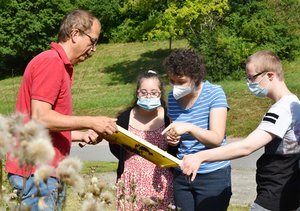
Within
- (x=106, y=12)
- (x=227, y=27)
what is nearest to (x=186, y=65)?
(x=227, y=27)

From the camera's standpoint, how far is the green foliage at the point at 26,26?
43.7 meters

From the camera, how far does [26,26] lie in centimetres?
4422

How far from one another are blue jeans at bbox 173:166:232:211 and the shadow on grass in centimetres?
3131

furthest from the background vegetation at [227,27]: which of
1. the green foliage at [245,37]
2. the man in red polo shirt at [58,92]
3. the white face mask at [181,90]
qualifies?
the man in red polo shirt at [58,92]

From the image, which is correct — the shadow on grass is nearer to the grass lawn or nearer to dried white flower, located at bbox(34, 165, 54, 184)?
the grass lawn

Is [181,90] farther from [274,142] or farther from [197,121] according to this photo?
[274,142]

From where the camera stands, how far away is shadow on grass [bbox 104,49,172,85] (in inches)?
1439

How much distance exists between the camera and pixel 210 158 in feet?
11.5

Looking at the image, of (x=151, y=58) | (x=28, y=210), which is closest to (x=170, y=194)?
(x=28, y=210)

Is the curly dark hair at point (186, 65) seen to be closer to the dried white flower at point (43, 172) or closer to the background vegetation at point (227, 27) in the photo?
the dried white flower at point (43, 172)

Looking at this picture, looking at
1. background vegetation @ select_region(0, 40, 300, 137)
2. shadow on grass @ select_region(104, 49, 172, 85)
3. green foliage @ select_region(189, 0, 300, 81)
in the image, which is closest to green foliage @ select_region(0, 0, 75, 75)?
background vegetation @ select_region(0, 40, 300, 137)

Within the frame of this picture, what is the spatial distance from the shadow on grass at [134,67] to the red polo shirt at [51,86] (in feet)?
105

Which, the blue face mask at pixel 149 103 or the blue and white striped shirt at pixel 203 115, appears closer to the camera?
the blue and white striped shirt at pixel 203 115

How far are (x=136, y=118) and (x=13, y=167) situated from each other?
4.79ft
